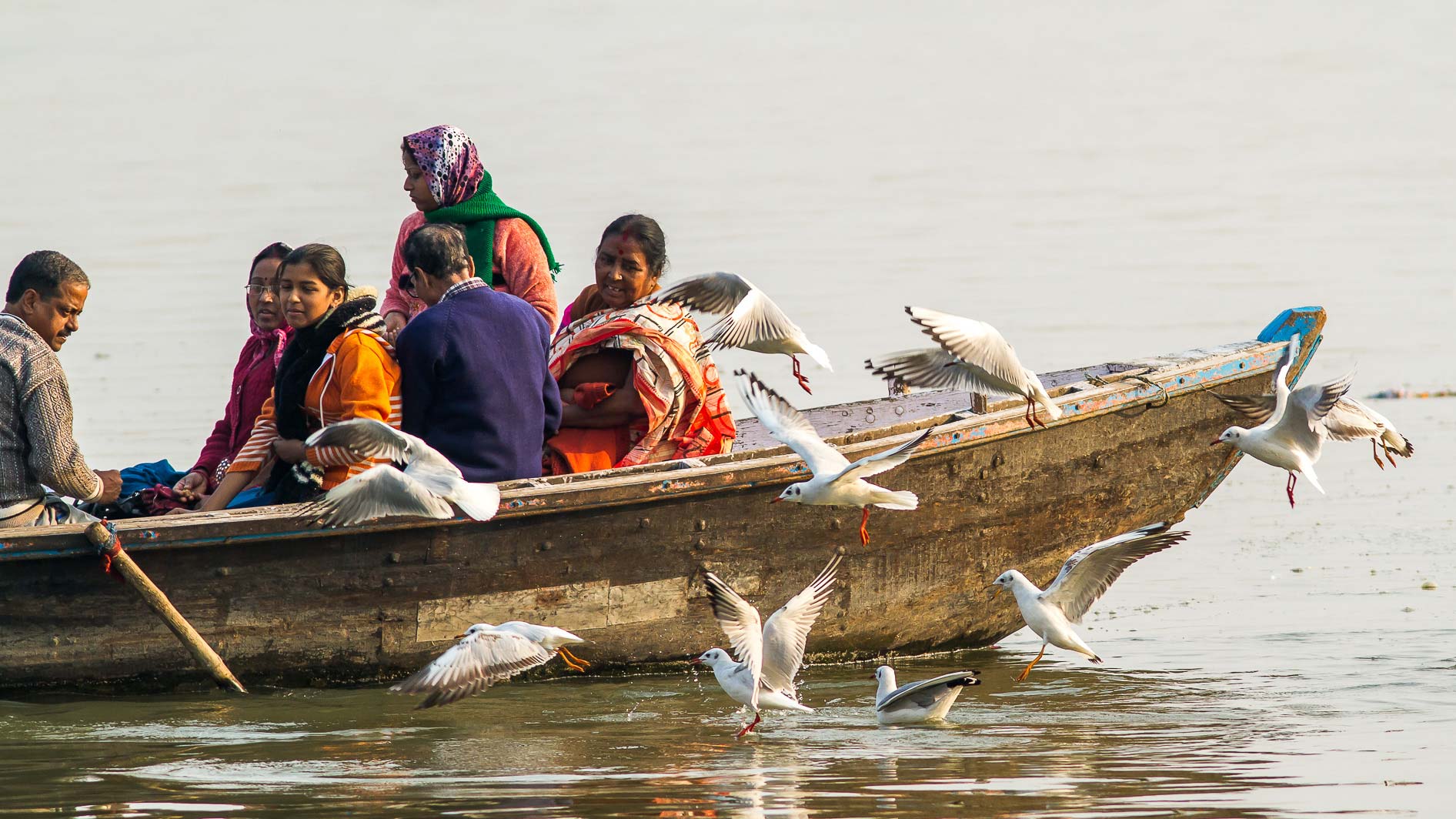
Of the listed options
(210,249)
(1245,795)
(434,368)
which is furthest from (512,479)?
(210,249)

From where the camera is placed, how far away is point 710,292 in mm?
7230

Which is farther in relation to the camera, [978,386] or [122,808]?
[978,386]

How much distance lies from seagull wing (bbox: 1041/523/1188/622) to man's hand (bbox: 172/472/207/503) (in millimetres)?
3106

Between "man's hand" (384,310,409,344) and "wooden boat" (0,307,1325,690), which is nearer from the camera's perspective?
"wooden boat" (0,307,1325,690)

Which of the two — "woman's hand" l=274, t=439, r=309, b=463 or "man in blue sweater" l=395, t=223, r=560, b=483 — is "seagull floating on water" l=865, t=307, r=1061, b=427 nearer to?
"man in blue sweater" l=395, t=223, r=560, b=483

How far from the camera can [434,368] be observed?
659 centimetres

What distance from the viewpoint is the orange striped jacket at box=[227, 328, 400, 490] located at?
644 cm

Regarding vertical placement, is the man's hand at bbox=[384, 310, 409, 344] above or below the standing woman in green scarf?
below

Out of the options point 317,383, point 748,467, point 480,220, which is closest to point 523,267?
point 480,220

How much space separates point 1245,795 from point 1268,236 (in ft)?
47.4

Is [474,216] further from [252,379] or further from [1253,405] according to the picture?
[1253,405]

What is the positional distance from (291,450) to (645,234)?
147 cm

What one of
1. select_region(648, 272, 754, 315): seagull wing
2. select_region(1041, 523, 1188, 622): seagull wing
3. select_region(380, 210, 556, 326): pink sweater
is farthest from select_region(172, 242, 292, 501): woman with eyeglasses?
select_region(1041, 523, 1188, 622): seagull wing

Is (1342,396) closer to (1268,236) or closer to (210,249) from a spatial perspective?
(1268,236)
